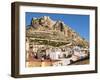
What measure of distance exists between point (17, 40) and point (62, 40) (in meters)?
0.40

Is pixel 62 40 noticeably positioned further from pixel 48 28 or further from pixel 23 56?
pixel 23 56

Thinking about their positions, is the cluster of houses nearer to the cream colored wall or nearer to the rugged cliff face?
the rugged cliff face

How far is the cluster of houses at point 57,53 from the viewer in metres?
1.93

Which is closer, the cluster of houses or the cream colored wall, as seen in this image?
the cream colored wall

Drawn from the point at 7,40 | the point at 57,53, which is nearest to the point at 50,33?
the point at 57,53

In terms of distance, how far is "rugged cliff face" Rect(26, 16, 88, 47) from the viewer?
1.94 metres

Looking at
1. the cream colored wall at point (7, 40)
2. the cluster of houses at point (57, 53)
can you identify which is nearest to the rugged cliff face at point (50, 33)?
the cluster of houses at point (57, 53)

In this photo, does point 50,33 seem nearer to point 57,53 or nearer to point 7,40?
point 57,53

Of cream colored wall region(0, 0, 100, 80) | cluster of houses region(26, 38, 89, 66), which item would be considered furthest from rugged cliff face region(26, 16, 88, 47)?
cream colored wall region(0, 0, 100, 80)

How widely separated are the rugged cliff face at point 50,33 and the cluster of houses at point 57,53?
41mm

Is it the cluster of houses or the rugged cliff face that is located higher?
the rugged cliff face

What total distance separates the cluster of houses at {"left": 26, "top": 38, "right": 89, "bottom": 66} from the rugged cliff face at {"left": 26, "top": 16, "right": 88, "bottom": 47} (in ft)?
0.14

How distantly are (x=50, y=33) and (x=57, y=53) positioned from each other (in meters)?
0.18

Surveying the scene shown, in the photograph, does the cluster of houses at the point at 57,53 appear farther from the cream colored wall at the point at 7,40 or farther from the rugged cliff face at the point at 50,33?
the cream colored wall at the point at 7,40
